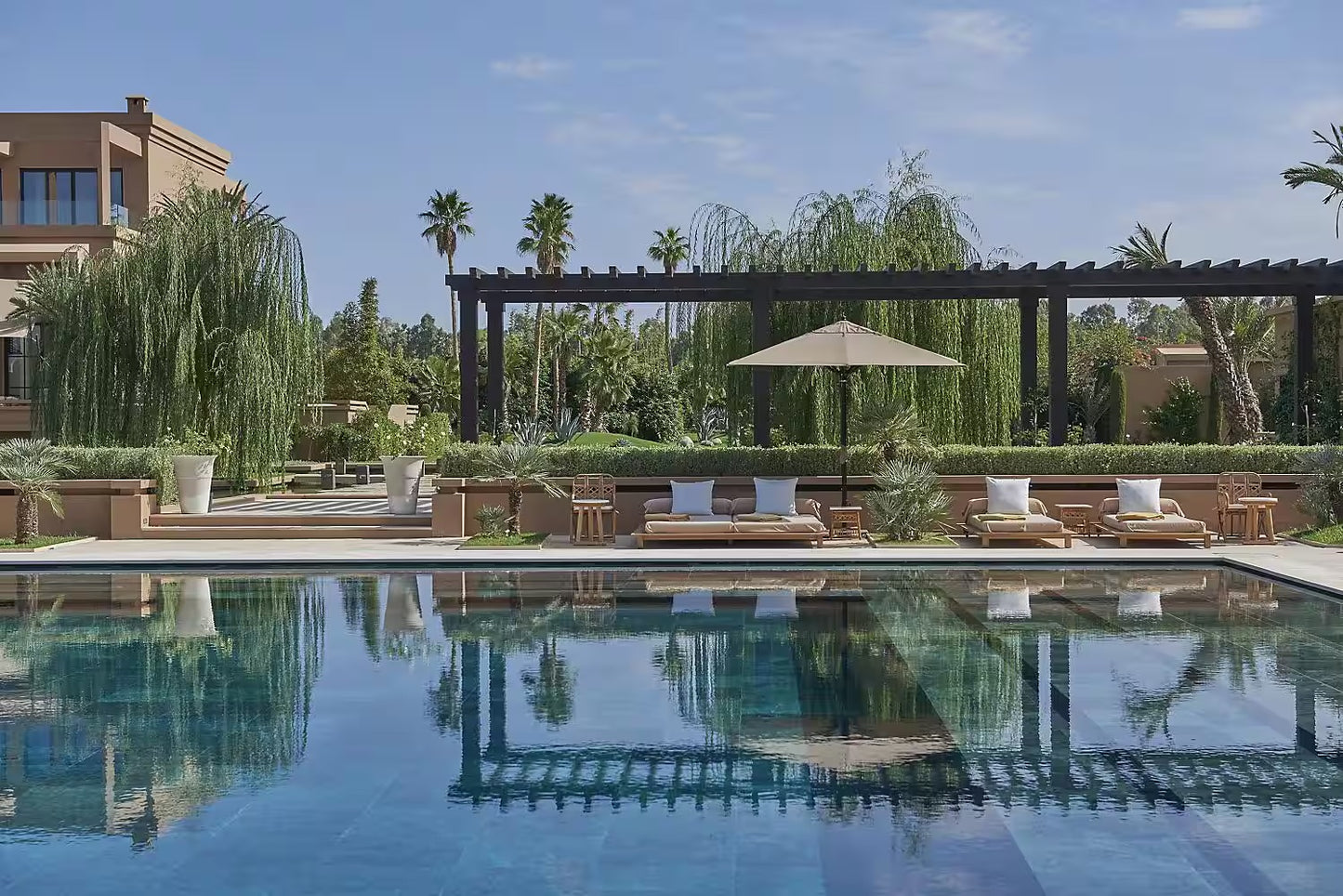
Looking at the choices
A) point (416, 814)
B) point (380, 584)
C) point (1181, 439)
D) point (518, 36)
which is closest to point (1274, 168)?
point (1181, 439)

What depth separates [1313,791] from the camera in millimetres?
6082

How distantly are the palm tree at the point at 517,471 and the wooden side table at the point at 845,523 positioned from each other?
3562mm

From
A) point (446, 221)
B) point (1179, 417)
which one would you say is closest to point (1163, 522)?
point (1179, 417)

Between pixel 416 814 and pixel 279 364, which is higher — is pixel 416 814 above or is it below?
below

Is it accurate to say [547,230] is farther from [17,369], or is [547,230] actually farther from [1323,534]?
[1323,534]

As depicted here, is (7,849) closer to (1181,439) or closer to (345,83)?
(345,83)

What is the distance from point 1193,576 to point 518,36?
15.2 m

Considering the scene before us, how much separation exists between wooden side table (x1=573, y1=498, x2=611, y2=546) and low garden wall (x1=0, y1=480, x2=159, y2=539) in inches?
239

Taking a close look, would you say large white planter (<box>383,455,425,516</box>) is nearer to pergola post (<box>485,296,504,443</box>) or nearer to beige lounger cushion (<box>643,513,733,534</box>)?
pergola post (<box>485,296,504,443</box>)

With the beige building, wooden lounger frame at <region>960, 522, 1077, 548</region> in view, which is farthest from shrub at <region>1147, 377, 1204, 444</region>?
the beige building

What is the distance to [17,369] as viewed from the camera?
3278 cm

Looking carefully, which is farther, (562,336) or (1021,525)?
(562,336)

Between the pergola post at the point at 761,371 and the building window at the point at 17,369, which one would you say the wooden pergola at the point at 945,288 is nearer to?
the pergola post at the point at 761,371

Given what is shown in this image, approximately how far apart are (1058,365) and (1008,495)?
10.5ft
